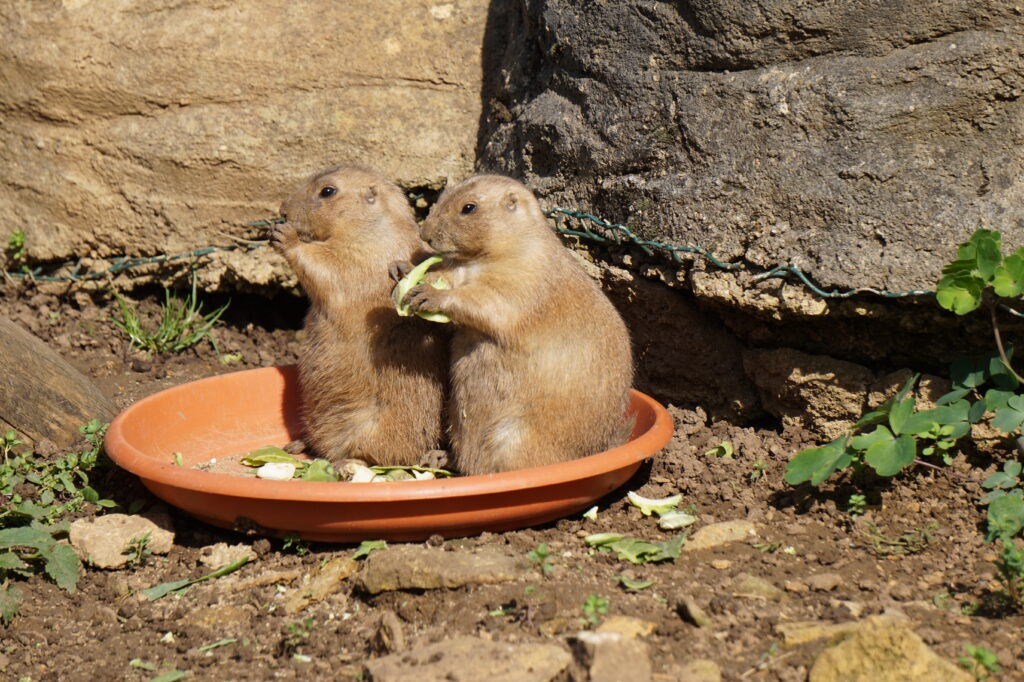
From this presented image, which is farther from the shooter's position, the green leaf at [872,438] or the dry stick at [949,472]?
the dry stick at [949,472]

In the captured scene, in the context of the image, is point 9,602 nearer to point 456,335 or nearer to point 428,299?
point 428,299

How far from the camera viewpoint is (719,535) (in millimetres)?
4902

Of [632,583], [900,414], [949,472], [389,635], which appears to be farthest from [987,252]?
[389,635]

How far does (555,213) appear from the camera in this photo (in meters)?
6.39

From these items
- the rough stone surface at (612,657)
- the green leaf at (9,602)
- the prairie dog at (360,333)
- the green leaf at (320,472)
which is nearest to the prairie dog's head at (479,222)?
the prairie dog at (360,333)

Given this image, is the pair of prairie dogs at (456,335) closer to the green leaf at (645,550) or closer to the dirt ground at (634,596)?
the dirt ground at (634,596)

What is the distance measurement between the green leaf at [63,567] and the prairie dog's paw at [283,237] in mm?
1940

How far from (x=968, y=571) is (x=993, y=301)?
131 cm

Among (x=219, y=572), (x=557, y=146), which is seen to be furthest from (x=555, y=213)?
(x=219, y=572)

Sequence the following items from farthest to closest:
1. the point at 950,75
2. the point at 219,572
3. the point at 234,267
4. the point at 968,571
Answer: the point at 234,267 < the point at 950,75 < the point at 219,572 < the point at 968,571

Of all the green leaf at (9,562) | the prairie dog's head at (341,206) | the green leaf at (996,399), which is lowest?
the green leaf at (9,562)

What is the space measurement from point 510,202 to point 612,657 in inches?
100

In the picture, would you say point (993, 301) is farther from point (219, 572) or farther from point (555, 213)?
point (219, 572)

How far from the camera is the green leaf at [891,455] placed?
15.8 feet
